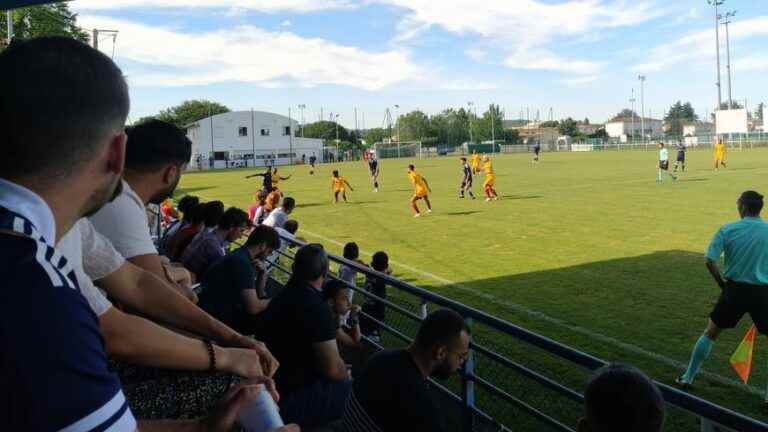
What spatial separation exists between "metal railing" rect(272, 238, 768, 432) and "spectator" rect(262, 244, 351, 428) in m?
0.74

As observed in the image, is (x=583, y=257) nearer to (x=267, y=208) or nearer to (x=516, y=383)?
(x=516, y=383)

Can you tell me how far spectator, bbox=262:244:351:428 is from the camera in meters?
3.87

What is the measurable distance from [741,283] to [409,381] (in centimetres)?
426

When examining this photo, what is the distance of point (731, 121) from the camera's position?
80.3m

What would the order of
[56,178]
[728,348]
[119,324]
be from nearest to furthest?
[56,178] < [119,324] < [728,348]

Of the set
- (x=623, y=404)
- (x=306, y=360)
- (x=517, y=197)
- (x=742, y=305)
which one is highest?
(x=623, y=404)

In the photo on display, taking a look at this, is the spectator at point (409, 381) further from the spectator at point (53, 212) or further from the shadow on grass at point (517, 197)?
the shadow on grass at point (517, 197)

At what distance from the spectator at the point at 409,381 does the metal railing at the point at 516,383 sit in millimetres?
393

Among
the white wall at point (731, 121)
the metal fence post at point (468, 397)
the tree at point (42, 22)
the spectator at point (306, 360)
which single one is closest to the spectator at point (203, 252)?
the spectator at point (306, 360)

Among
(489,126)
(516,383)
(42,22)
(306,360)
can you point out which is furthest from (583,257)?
(489,126)

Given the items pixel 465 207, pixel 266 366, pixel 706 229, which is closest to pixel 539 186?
pixel 465 207

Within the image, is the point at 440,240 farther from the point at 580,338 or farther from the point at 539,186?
the point at 539,186

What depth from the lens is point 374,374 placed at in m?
3.14

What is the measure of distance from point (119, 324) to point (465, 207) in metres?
20.6
